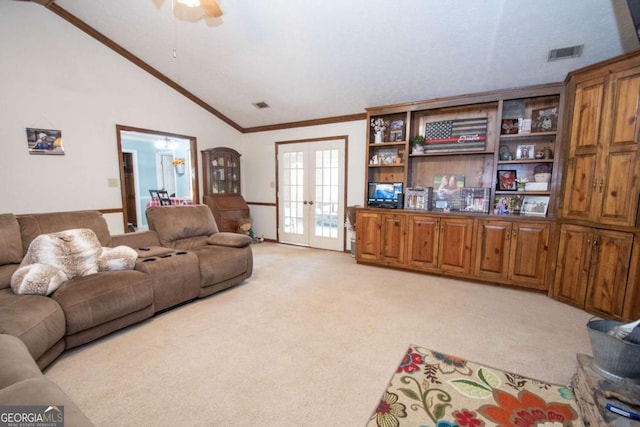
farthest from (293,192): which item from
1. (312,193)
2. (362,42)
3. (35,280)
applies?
(35,280)

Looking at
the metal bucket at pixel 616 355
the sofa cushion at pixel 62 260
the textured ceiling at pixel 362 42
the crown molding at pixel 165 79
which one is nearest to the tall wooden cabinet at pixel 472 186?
the textured ceiling at pixel 362 42

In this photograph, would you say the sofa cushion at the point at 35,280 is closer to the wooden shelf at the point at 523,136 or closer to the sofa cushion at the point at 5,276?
the sofa cushion at the point at 5,276

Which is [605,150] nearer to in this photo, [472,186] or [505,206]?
[505,206]

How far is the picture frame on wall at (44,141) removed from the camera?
3570mm

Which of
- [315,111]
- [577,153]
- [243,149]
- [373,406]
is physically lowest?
[373,406]

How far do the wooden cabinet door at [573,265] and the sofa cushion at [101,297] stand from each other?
4267 mm

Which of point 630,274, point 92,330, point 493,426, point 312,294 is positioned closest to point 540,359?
point 493,426

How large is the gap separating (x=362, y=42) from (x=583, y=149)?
8.68 ft

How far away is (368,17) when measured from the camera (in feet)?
9.87

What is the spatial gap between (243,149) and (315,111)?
2161 millimetres

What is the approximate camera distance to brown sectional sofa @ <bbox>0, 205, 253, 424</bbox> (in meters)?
1.88

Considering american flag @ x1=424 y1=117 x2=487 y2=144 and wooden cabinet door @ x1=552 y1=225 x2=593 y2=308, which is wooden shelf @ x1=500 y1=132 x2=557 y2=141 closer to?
american flag @ x1=424 y1=117 x2=487 y2=144

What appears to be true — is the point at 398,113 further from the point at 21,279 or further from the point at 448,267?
the point at 21,279

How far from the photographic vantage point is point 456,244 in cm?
379
